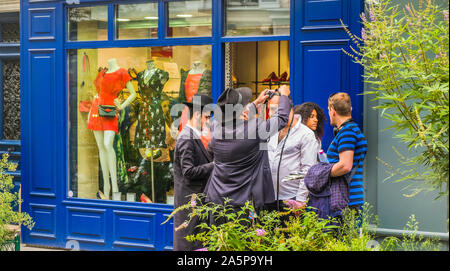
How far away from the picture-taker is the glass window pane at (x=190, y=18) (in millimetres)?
8164

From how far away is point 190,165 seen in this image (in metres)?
6.53

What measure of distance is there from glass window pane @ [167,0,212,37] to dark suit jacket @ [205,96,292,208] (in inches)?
97.6

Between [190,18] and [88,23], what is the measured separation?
1.59 meters

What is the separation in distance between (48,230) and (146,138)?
1994mm

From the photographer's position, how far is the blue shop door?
7129mm

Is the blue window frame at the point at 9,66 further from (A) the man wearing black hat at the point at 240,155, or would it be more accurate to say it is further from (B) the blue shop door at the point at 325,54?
(A) the man wearing black hat at the point at 240,155

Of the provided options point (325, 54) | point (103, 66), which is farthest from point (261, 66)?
point (325, 54)

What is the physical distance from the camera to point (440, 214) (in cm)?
681

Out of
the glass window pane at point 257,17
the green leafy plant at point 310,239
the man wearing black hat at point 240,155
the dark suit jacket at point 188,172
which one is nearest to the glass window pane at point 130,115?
the glass window pane at point 257,17

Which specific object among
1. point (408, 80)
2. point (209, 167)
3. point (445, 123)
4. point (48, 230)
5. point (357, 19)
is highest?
point (357, 19)

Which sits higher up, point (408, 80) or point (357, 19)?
point (357, 19)

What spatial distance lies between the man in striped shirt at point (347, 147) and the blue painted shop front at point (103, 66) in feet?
4.10
